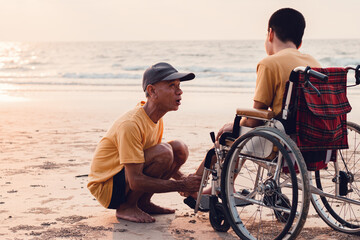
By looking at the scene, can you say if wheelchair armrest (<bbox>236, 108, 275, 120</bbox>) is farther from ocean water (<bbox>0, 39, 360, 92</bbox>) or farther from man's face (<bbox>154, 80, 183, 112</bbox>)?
ocean water (<bbox>0, 39, 360, 92</bbox>)

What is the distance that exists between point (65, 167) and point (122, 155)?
87.2 inches

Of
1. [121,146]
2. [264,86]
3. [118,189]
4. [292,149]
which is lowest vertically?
[118,189]

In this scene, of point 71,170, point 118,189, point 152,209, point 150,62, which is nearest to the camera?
point 118,189

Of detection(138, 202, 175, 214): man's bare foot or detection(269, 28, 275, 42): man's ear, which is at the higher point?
detection(269, 28, 275, 42): man's ear

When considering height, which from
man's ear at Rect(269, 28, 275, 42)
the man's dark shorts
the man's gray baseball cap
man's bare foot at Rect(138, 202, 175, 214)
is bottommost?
man's bare foot at Rect(138, 202, 175, 214)

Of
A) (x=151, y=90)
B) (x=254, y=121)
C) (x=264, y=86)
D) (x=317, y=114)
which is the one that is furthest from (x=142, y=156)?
(x=317, y=114)

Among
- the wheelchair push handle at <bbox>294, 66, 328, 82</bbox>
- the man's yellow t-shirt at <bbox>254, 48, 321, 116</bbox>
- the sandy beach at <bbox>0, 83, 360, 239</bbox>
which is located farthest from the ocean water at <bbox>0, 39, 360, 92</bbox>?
the wheelchair push handle at <bbox>294, 66, 328, 82</bbox>

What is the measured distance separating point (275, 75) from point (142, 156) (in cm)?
100

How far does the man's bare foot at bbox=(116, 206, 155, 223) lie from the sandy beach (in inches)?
1.8

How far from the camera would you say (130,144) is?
334cm

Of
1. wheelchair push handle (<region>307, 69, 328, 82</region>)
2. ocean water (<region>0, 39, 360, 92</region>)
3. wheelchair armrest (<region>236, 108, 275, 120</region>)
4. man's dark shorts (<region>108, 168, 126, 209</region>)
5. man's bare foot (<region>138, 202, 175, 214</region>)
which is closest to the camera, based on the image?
wheelchair push handle (<region>307, 69, 328, 82</region>)

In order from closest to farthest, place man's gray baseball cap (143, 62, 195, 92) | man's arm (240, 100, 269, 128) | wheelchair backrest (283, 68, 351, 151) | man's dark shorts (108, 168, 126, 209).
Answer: wheelchair backrest (283, 68, 351, 151), man's arm (240, 100, 269, 128), man's gray baseball cap (143, 62, 195, 92), man's dark shorts (108, 168, 126, 209)

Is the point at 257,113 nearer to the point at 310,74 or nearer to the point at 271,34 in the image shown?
the point at 310,74

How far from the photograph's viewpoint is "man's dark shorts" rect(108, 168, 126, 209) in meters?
3.52
